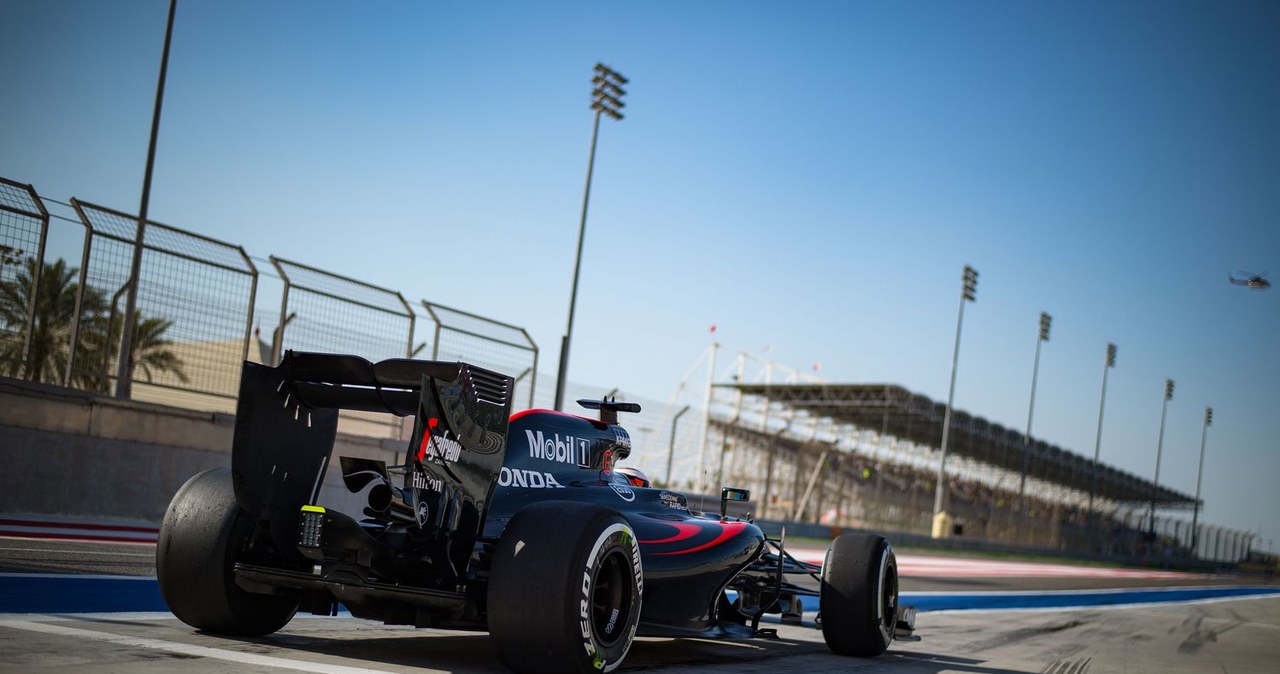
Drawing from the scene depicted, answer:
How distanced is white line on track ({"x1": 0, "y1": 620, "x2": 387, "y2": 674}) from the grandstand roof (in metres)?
57.3

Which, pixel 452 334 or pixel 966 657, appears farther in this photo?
pixel 452 334

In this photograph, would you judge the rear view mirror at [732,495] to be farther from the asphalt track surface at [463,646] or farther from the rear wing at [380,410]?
the rear wing at [380,410]

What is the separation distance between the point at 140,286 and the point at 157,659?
951 cm

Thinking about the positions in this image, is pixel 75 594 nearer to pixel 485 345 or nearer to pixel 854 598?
pixel 854 598

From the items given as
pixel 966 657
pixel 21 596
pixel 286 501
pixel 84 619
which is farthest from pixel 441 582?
pixel 966 657

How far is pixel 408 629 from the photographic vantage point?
23.8 ft

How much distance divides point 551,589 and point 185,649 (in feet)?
5.47

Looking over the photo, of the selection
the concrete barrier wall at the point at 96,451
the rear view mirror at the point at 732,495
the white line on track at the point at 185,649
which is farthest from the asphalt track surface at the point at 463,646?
the concrete barrier wall at the point at 96,451

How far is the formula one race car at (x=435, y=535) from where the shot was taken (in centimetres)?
496

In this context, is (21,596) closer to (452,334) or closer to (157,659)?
(157,659)

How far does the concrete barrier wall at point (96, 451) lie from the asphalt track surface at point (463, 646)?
8.54 feet

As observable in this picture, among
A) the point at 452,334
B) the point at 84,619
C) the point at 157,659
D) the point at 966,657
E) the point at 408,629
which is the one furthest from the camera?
the point at 452,334

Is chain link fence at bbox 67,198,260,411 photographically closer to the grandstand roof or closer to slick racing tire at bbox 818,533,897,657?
slick racing tire at bbox 818,533,897,657

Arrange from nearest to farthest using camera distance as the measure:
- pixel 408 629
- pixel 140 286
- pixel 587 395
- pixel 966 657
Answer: pixel 408 629 < pixel 966 657 < pixel 140 286 < pixel 587 395
